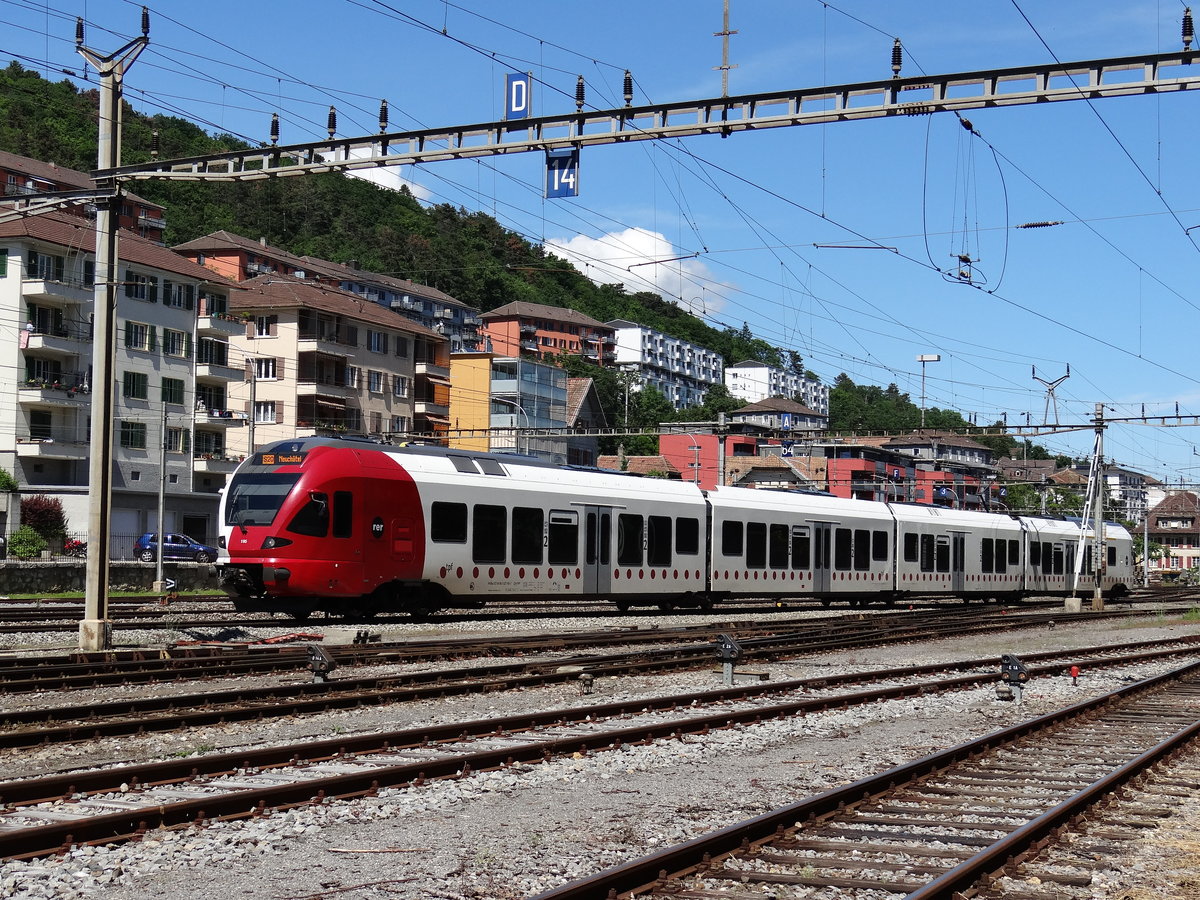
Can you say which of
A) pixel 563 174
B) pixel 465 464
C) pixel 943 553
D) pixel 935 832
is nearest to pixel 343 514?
pixel 465 464

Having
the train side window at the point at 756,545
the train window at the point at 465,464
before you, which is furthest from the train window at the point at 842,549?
the train window at the point at 465,464

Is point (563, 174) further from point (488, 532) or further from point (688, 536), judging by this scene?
point (688, 536)

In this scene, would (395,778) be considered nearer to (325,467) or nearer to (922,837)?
(922,837)

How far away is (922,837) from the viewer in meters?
8.38

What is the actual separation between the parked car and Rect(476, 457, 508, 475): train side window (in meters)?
29.9

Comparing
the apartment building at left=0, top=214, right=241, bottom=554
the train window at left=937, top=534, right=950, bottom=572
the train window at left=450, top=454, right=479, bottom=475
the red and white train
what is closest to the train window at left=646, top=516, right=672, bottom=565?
the red and white train

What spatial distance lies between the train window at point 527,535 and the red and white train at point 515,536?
34 millimetres

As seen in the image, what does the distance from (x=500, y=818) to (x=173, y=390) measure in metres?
58.5

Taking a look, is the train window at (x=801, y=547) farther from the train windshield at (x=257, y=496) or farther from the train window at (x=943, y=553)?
the train windshield at (x=257, y=496)

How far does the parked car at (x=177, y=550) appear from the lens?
53969 mm

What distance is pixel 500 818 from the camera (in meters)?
8.90

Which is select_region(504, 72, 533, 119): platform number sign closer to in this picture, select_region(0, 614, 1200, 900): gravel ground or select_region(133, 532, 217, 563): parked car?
select_region(0, 614, 1200, 900): gravel ground

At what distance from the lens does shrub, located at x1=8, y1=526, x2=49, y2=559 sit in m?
46.8

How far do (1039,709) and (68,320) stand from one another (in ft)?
174
